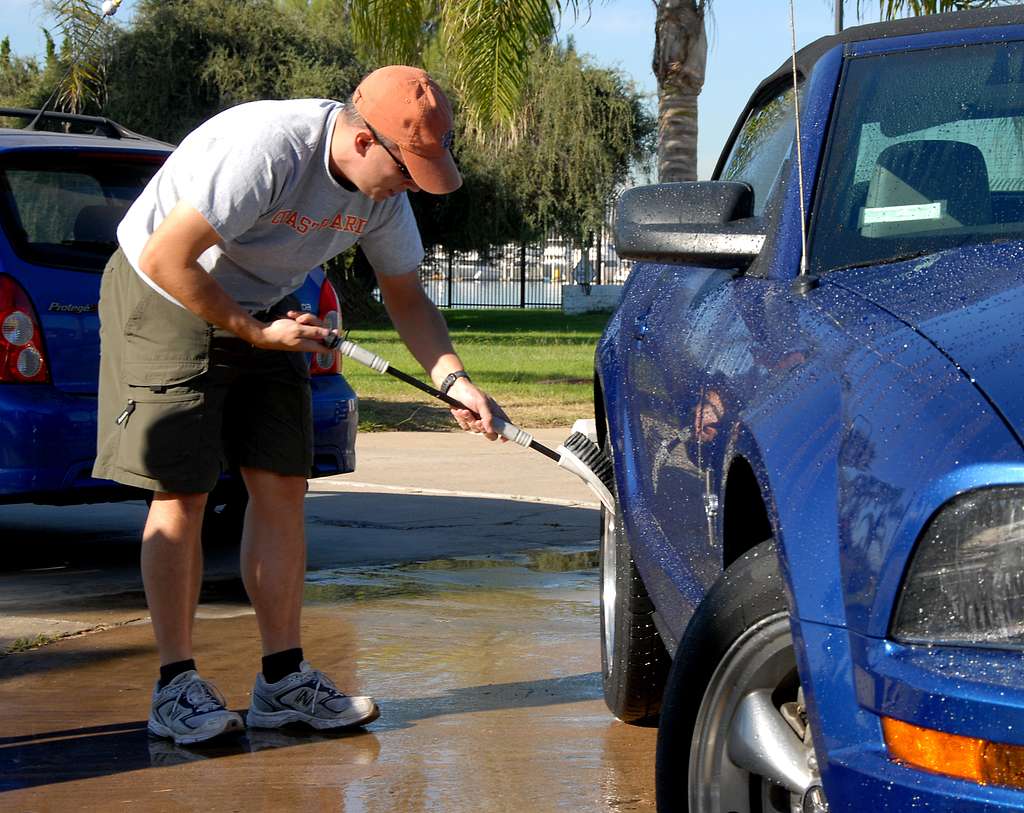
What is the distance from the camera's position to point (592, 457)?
459cm

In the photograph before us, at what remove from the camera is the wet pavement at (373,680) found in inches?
148

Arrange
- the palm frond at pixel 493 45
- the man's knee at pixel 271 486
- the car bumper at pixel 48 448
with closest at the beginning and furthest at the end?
the man's knee at pixel 271 486 < the car bumper at pixel 48 448 < the palm frond at pixel 493 45

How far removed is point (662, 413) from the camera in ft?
11.3

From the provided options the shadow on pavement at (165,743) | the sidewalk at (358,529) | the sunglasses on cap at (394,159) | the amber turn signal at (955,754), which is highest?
the sunglasses on cap at (394,159)

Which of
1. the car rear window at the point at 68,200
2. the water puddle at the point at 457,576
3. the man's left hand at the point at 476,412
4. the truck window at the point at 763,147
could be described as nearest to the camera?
the truck window at the point at 763,147

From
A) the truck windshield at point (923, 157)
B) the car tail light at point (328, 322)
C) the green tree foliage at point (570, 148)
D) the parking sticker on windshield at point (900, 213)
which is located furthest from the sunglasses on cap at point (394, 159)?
the green tree foliage at point (570, 148)

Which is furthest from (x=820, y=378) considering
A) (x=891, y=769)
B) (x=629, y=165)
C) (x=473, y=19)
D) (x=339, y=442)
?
(x=629, y=165)

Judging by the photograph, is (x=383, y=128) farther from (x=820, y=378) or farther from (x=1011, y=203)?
(x=820, y=378)

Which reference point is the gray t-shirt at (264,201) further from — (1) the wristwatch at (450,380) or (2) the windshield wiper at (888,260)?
(2) the windshield wiper at (888,260)

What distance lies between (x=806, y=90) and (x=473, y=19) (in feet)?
34.3

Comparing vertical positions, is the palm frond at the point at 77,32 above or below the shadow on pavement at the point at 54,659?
above

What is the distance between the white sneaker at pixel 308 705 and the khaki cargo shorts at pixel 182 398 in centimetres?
56

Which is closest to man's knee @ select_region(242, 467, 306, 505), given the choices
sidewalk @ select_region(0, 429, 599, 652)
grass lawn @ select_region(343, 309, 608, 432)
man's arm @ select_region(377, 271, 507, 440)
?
man's arm @ select_region(377, 271, 507, 440)

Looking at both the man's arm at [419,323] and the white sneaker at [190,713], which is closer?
the white sneaker at [190,713]
